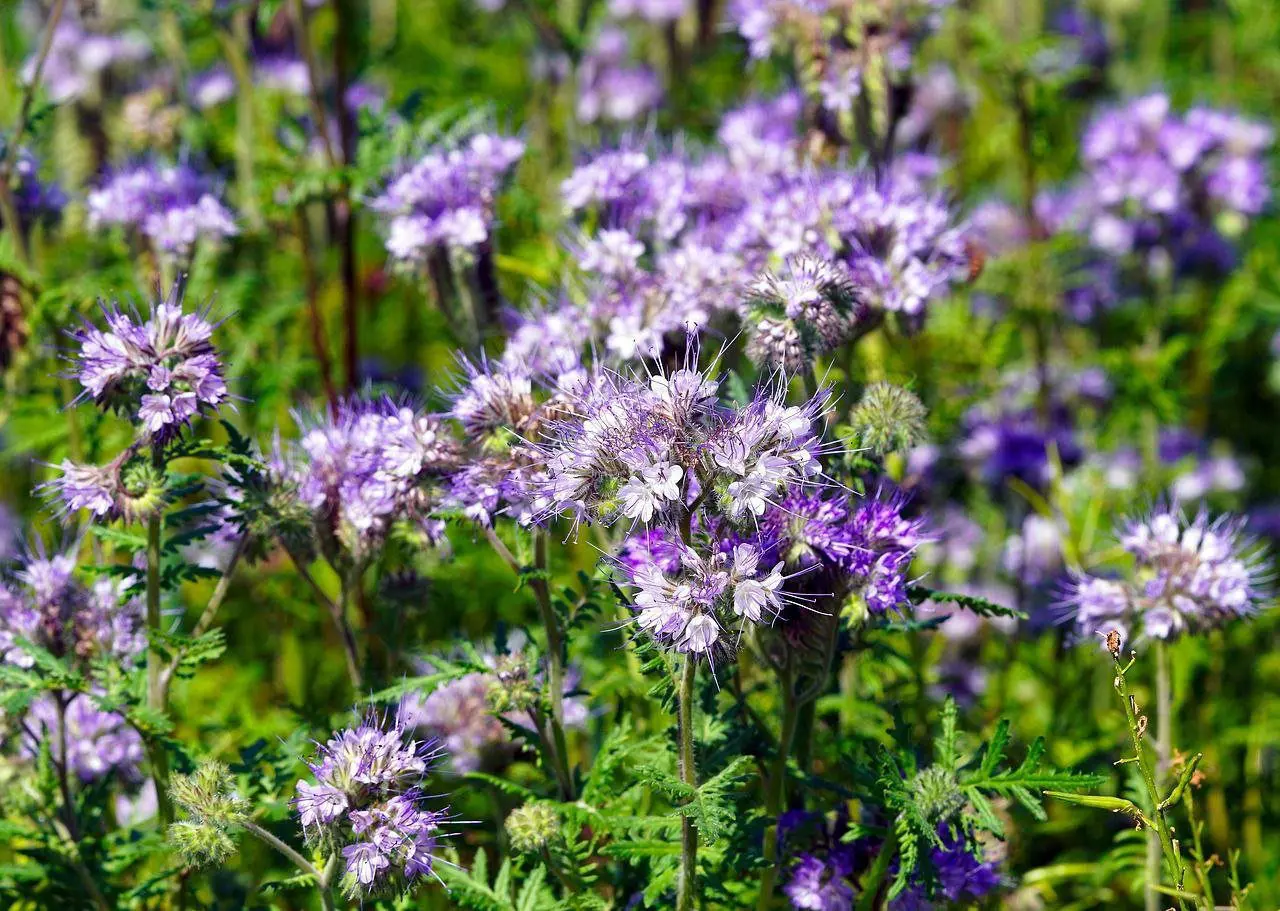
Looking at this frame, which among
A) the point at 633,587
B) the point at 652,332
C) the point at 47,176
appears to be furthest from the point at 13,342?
the point at 633,587

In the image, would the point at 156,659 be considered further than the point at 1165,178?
No

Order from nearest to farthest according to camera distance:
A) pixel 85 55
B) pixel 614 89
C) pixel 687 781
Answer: pixel 687 781 < pixel 85 55 < pixel 614 89

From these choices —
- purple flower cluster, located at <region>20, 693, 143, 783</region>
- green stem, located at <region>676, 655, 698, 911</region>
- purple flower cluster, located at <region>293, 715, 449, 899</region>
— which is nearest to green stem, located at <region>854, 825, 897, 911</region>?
green stem, located at <region>676, 655, 698, 911</region>

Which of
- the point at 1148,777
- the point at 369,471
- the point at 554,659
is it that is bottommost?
the point at 1148,777

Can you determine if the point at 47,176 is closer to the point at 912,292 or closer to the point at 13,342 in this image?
the point at 13,342

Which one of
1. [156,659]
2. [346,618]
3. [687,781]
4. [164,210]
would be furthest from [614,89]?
[687,781]

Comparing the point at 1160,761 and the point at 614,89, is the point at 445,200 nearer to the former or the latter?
the point at 1160,761

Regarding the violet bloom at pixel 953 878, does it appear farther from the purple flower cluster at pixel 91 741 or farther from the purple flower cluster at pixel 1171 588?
the purple flower cluster at pixel 91 741
